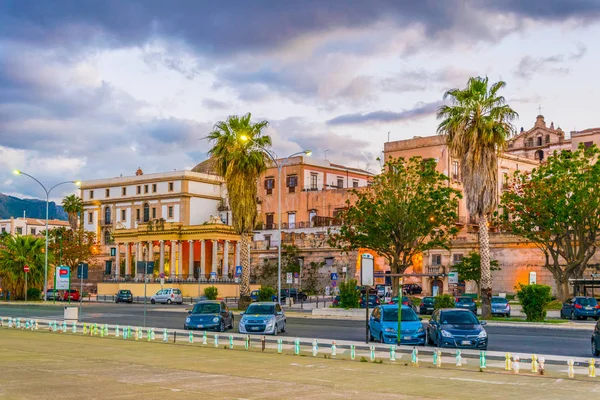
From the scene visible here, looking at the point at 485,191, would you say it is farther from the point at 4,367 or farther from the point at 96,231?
the point at 96,231

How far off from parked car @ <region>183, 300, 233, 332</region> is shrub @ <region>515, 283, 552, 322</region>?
1655cm

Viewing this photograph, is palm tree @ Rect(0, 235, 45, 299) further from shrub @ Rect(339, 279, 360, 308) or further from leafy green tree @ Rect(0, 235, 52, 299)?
shrub @ Rect(339, 279, 360, 308)

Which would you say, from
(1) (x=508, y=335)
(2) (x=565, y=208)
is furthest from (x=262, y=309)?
(2) (x=565, y=208)

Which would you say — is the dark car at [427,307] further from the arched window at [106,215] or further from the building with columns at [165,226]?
the arched window at [106,215]

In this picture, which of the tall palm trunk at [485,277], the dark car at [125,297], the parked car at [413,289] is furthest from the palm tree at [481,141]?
the dark car at [125,297]

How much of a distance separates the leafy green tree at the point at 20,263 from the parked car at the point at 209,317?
50.1 meters

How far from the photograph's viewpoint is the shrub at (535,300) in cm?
4184

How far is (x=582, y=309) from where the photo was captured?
154 feet

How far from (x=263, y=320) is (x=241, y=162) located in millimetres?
22537

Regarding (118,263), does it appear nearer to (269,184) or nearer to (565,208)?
(269,184)

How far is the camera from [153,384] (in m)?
16.9

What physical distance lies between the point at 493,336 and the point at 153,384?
63.3 ft

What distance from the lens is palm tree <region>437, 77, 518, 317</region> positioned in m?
44.5

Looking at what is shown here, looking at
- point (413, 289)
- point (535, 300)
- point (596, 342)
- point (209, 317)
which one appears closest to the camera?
point (596, 342)
